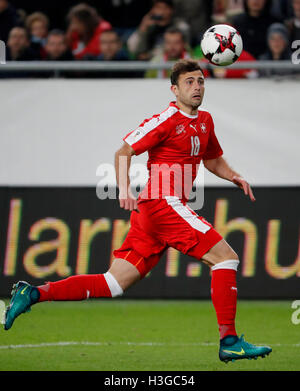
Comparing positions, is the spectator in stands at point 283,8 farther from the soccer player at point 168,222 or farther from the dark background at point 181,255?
the soccer player at point 168,222

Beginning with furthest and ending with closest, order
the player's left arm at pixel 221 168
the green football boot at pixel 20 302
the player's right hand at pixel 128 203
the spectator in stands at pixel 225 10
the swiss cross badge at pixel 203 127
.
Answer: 1. the spectator in stands at pixel 225 10
2. the player's left arm at pixel 221 168
3. the swiss cross badge at pixel 203 127
4. the green football boot at pixel 20 302
5. the player's right hand at pixel 128 203

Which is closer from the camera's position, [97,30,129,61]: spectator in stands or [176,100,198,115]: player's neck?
[176,100,198,115]: player's neck

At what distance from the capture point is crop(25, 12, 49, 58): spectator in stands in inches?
482

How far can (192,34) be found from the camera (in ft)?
40.4

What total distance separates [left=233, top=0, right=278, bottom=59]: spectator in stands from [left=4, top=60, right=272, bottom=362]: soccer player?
4.70 m

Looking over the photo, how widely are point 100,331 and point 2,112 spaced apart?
3.53 m

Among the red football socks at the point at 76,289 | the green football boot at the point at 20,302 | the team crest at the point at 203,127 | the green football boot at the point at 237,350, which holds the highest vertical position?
the team crest at the point at 203,127

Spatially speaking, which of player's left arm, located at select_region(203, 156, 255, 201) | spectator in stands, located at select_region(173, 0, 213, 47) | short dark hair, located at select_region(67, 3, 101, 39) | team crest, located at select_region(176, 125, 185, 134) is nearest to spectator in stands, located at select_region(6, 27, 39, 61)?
short dark hair, located at select_region(67, 3, 101, 39)

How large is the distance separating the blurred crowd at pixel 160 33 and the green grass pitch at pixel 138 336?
10.1ft

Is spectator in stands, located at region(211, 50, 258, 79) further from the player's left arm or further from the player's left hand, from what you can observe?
the player's left hand

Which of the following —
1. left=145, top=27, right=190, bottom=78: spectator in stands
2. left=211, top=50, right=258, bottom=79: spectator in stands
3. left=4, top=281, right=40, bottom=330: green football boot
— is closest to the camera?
left=4, top=281, right=40, bottom=330: green football boot

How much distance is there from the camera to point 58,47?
11.6 m

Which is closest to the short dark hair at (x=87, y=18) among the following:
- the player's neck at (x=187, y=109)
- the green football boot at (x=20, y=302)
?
the player's neck at (x=187, y=109)

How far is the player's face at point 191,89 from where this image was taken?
6840 millimetres
